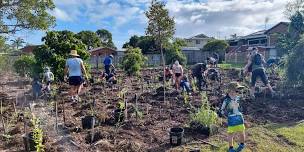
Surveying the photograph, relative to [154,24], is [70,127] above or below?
below

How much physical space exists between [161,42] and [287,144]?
7.37 meters

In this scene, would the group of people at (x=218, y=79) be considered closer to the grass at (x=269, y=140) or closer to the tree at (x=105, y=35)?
the grass at (x=269, y=140)

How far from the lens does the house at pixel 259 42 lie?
4397 cm

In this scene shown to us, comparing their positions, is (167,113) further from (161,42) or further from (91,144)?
(161,42)

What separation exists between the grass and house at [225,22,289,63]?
35467 millimetres

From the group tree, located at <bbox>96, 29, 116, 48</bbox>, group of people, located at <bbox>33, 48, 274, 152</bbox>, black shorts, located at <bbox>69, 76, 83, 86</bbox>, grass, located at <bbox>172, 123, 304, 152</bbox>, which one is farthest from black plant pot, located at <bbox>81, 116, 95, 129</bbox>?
tree, located at <bbox>96, 29, 116, 48</bbox>

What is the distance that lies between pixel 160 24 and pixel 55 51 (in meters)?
6.70

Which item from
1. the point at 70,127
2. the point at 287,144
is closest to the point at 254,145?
the point at 287,144

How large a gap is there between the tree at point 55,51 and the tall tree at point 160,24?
222 inches

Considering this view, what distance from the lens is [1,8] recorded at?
538 inches

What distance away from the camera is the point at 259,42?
5481 centimetres

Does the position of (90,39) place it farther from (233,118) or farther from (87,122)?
(233,118)

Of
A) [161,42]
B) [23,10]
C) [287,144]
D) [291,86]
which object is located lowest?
[287,144]

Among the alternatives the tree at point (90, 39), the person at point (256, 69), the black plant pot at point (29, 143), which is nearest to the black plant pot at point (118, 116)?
→ the black plant pot at point (29, 143)
